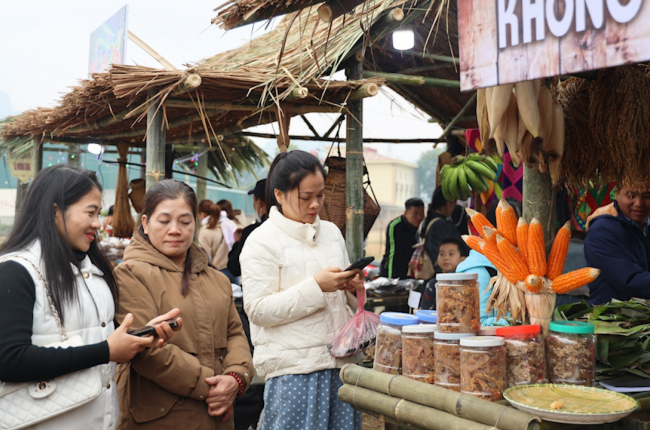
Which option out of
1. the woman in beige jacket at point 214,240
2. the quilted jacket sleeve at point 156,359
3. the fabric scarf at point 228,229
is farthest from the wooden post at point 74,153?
the quilted jacket sleeve at point 156,359

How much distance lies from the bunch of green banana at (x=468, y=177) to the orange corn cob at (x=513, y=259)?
→ 380cm

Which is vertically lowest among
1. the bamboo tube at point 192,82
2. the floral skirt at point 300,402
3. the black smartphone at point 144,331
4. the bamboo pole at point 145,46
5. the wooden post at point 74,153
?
the floral skirt at point 300,402

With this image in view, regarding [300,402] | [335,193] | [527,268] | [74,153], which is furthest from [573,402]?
[74,153]

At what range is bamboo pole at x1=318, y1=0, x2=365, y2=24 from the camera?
8.27ft

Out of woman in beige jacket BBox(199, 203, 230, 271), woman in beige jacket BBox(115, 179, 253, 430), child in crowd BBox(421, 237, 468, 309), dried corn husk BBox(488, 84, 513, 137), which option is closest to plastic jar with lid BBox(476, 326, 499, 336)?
dried corn husk BBox(488, 84, 513, 137)

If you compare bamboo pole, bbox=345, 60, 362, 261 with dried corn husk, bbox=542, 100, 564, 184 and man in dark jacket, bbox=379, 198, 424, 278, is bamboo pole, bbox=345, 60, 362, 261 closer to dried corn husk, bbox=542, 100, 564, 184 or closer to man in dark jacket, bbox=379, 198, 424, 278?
man in dark jacket, bbox=379, 198, 424, 278

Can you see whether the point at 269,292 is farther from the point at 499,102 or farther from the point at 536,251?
the point at 499,102

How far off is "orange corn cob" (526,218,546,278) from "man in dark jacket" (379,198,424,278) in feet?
15.2

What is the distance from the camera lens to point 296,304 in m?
2.61

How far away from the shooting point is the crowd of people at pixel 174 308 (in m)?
1.99

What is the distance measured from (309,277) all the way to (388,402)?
0.75 m

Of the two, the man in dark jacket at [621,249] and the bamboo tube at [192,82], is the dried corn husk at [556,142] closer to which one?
the man in dark jacket at [621,249]

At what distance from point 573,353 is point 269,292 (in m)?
1.25

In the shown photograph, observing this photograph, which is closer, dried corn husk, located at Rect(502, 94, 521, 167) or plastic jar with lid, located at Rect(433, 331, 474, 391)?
plastic jar with lid, located at Rect(433, 331, 474, 391)
